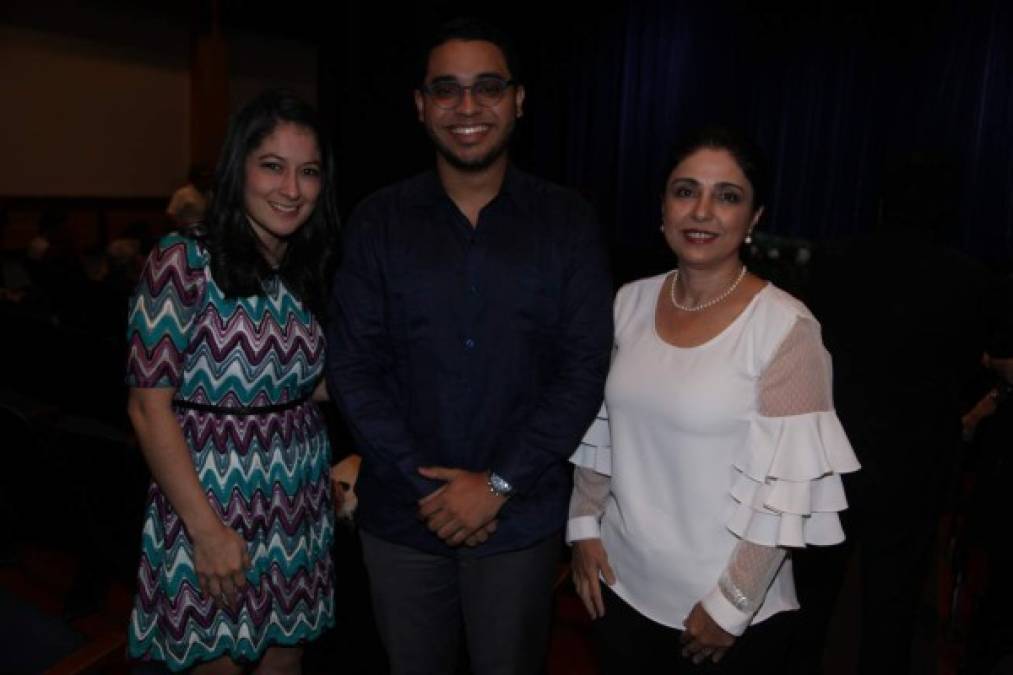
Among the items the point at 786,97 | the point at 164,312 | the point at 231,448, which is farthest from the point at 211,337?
the point at 786,97

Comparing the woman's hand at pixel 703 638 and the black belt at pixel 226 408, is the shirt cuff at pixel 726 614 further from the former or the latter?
the black belt at pixel 226 408

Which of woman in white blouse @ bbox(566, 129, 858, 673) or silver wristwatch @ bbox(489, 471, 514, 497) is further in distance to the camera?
silver wristwatch @ bbox(489, 471, 514, 497)

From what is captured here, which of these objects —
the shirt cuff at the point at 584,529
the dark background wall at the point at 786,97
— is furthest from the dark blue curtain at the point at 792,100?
the shirt cuff at the point at 584,529

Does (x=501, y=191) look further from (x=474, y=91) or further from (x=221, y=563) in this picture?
(x=221, y=563)

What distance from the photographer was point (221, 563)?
147 centimetres

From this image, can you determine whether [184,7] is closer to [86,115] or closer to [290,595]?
[86,115]

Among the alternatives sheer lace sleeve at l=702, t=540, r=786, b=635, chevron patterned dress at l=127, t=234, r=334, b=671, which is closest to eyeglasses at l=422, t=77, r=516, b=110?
chevron patterned dress at l=127, t=234, r=334, b=671

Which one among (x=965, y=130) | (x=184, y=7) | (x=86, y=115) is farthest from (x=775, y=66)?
(x=86, y=115)

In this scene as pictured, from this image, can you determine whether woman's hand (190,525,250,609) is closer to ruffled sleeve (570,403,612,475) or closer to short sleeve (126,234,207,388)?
short sleeve (126,234,207,388)

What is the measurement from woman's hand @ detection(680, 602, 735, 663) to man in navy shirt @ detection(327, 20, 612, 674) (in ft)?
1.09

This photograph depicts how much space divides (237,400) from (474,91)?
27.4 inches

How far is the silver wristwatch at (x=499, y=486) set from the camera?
1.53 meters

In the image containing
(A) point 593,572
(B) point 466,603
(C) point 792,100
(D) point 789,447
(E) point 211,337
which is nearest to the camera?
(D) point 789,447

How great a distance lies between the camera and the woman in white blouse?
4.35 feet
